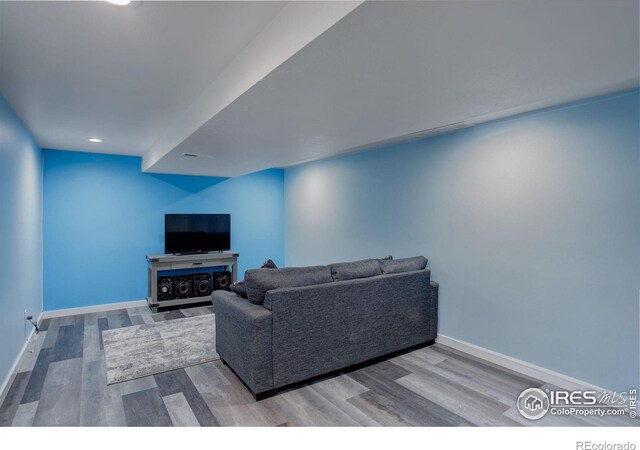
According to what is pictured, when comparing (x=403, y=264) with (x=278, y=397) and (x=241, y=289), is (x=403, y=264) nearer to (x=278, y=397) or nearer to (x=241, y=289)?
(x=241, y=289)

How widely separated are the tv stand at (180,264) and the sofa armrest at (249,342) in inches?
97.1

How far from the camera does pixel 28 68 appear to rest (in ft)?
7.39

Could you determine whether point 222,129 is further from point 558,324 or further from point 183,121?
point 558,324

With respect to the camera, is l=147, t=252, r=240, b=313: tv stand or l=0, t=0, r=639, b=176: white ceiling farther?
l=147, t=252, r=240, b=313: tv stand

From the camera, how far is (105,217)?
5180mm

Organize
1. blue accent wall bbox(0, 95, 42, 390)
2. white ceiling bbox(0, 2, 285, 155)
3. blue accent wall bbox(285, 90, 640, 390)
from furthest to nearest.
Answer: blue accent wall bbox(0, 95, 42, 390) < blue accent wall bbox(285, 90, 640, 390) < white ceiling bbox(0, 2, 285, 155)

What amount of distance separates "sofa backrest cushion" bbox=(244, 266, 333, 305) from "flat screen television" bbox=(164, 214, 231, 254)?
10.2ft

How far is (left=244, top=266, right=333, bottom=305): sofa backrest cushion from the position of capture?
9.14 ft

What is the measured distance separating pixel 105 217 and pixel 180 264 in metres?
1.30

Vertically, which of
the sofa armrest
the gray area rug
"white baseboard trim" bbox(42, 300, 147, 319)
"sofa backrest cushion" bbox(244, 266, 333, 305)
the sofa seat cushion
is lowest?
the gray area rug

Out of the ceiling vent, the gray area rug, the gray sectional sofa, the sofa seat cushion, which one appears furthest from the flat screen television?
the ceiling vent

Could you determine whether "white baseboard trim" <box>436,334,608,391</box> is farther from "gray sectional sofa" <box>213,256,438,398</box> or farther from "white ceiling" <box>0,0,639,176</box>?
"white ceiling" <box>0,0,639,176</box>

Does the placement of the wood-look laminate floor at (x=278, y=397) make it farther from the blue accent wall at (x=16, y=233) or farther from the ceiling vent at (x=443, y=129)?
the ceiling vent at (x=443, y=129)

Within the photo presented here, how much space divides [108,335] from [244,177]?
11.1ft
